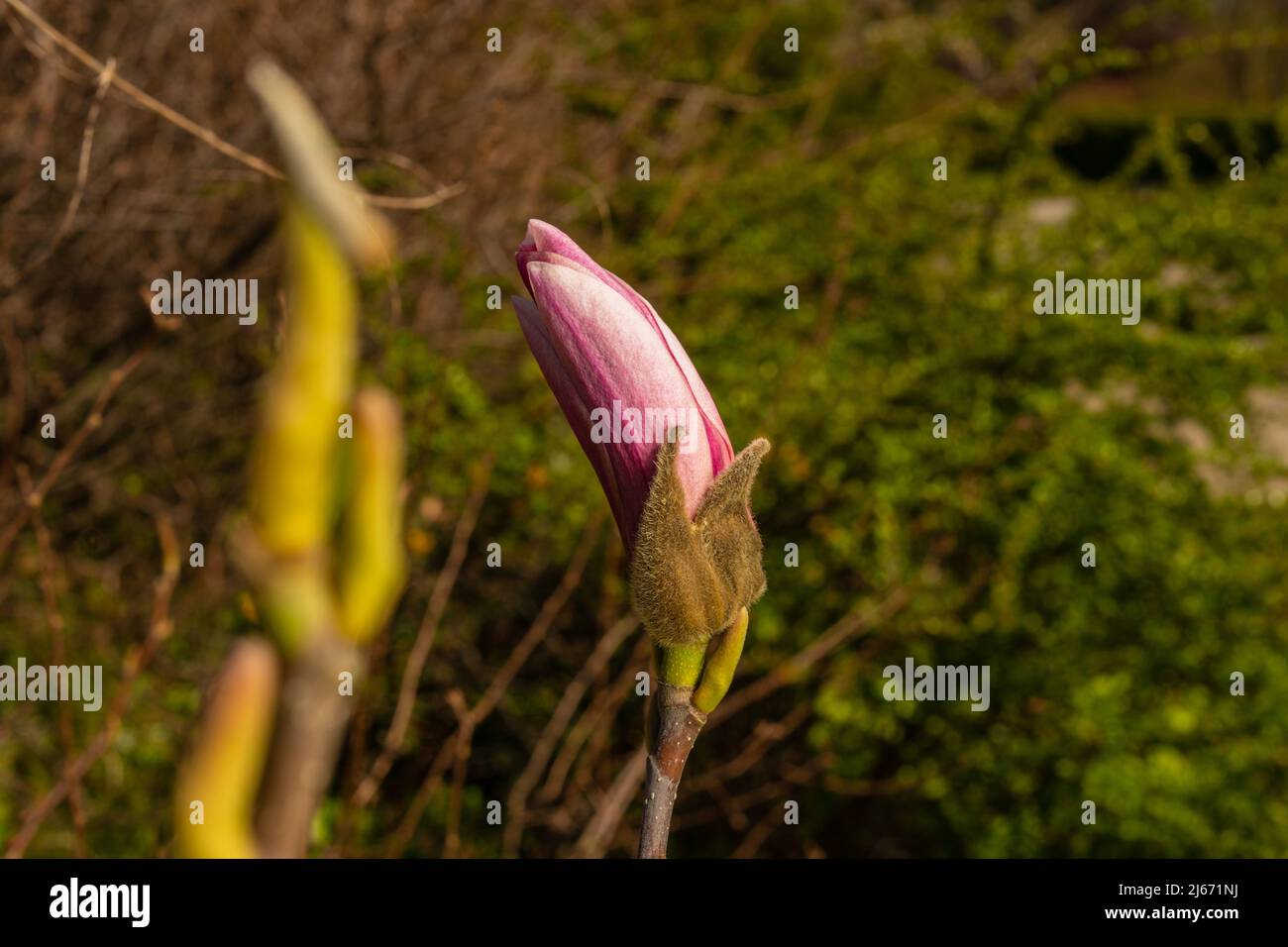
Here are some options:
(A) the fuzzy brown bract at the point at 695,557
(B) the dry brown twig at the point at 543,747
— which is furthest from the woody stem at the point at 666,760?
(B) the dry brown twig at the point at 543,747

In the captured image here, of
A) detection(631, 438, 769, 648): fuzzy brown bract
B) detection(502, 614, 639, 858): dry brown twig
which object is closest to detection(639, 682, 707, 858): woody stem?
detection(631, 438, 769, 648): fuzzy brown bract

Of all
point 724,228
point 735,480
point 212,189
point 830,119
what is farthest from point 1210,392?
point 830,119

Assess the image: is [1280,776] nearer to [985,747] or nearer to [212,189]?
[985,747]

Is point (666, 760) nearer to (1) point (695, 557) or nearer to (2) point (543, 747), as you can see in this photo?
(1) point (695, 557)

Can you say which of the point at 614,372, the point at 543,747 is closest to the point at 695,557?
the point at 614,372

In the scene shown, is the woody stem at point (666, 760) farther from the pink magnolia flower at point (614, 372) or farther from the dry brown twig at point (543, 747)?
→ the dry brown twig at point (543, 747)

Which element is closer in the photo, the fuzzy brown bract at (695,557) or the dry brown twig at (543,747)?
the fuzzy brown bract at (695,557)

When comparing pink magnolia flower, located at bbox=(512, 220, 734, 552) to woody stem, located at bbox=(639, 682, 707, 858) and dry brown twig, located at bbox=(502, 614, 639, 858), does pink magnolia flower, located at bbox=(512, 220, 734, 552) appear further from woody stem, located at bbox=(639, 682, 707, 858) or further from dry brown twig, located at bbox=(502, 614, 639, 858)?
dry brown twig, located at bbox=(502, 614, 639, 858)
